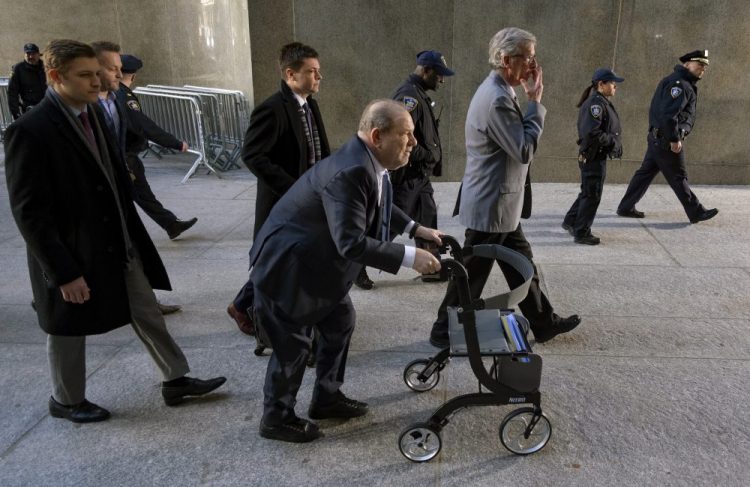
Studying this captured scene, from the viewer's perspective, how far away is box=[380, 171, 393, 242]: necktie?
2676 mm

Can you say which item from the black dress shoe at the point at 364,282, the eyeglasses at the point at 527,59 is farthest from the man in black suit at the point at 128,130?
the eyeglasses at the point at 527,59

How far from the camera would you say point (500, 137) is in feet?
11.0

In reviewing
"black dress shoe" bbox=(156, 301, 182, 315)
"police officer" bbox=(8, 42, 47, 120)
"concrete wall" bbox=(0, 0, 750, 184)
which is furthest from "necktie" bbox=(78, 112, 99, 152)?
"police officer" bbox=(8, 42, 47, 120)

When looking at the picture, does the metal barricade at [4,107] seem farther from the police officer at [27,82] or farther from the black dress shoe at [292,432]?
the black dress shoe at [292,432]

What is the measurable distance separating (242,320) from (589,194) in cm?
375

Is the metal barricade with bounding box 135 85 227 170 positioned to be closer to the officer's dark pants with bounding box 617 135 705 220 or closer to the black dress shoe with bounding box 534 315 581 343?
the officer's dark pants with bounding box 617 135 705 220

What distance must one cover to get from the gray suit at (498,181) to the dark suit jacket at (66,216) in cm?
193

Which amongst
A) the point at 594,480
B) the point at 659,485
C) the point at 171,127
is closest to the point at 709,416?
the point at 659,485

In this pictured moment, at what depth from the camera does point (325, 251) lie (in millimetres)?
2582

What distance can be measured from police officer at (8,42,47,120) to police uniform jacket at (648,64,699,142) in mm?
8873

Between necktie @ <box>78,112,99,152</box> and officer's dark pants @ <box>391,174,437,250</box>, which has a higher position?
necktie @ <box>78,112,99,152</box>

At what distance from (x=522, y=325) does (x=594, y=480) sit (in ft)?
2.52

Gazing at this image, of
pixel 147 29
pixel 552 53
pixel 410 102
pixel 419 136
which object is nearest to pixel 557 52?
pixel 552 53

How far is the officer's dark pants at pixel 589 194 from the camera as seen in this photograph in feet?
19.5
